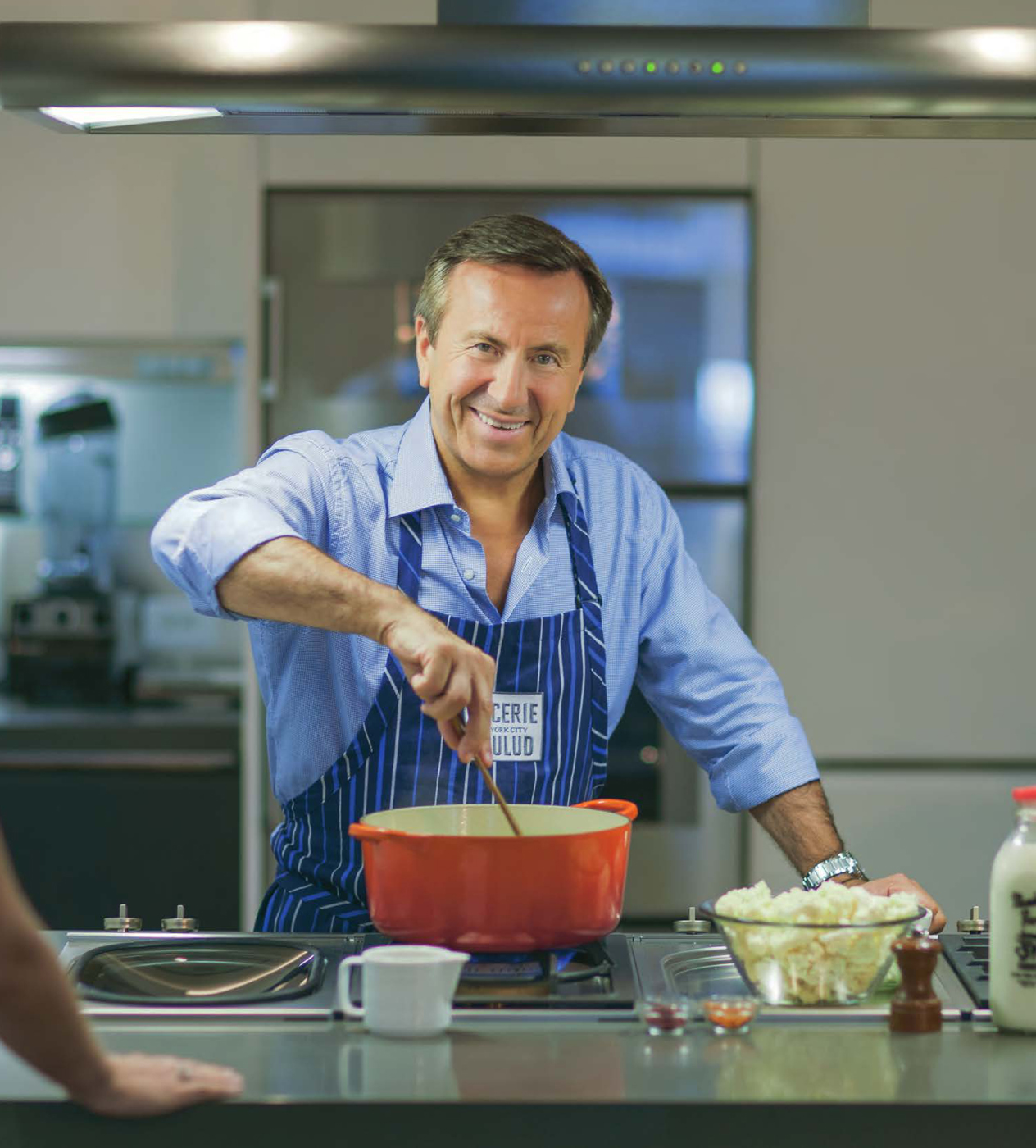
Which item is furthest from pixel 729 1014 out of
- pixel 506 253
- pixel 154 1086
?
pixel 506 253

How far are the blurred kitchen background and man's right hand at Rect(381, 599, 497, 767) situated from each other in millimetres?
1311

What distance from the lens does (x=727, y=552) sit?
2535 mm

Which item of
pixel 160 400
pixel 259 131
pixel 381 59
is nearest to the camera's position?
pixel 381 59

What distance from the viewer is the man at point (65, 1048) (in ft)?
2.72

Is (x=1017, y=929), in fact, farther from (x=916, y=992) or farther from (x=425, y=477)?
(x=425, y=477)

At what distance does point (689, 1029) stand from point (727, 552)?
1535mm

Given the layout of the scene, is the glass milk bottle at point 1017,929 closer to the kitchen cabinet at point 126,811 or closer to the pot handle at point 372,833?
the pot handle at point 372,833

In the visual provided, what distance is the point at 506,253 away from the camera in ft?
5.17

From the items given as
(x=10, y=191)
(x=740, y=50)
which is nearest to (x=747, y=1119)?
(x=740, y=50)

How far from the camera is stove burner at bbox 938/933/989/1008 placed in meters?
1.16

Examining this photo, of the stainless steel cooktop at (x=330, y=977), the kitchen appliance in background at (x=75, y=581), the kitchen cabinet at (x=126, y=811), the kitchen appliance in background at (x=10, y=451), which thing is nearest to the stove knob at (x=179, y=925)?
the stainless steel cooktop at (x=330, y=977)

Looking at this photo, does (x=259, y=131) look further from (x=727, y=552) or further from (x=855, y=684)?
(x=855, y=684)

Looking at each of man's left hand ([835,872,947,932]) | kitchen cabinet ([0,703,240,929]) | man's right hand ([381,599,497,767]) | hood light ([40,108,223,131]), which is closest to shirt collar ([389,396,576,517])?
man's right hand ([381,599,497,767])

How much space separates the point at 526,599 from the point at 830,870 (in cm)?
43
